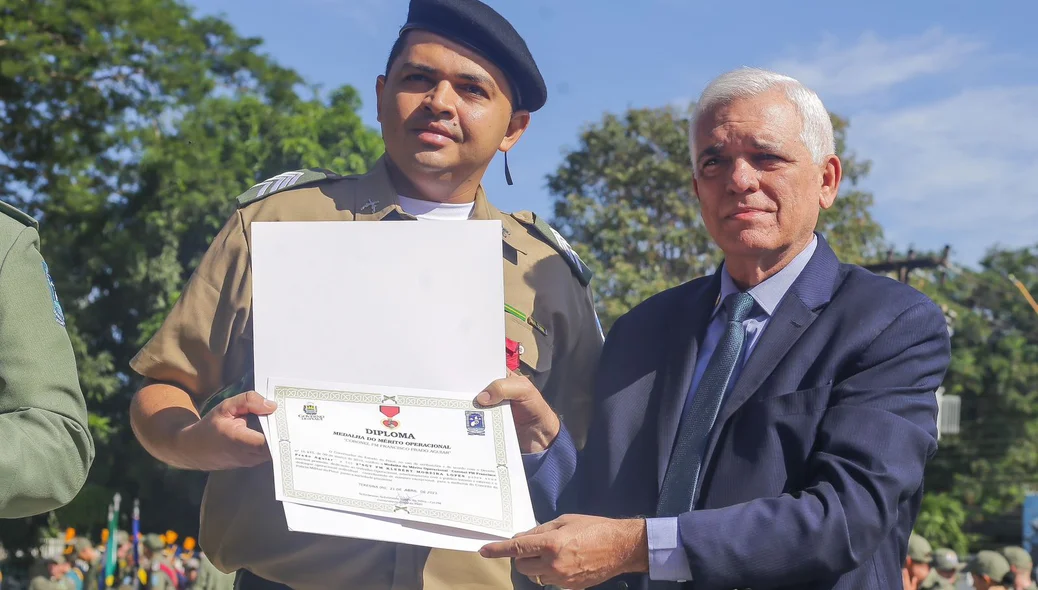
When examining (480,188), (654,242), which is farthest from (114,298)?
(480,188)

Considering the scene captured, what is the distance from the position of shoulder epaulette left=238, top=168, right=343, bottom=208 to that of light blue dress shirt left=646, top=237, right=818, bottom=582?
3.57ft

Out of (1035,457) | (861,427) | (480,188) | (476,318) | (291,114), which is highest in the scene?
(291,114)

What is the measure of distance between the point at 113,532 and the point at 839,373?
17261mm

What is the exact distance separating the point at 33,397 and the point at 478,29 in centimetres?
139

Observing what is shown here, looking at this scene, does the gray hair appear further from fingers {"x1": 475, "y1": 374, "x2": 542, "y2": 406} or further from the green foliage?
the green foliage

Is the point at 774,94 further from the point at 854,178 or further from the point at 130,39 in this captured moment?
the point at 854,178

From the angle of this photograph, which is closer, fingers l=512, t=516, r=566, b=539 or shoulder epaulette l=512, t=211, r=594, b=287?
fingers l=512, t=516, r=566, b=539

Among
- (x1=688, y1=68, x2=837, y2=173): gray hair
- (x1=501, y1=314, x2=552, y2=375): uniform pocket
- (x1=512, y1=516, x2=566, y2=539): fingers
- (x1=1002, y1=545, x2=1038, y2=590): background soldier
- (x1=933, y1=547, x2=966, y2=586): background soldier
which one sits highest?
(x1=688, y1=68, x2=837, y2=173): gray hair

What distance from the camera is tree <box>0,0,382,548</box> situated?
18.8 m

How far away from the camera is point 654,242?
963 inches

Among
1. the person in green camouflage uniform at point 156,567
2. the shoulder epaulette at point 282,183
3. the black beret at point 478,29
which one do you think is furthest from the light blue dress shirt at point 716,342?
the person in green camouflage uniform at point 156,567

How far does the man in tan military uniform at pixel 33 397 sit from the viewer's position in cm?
195

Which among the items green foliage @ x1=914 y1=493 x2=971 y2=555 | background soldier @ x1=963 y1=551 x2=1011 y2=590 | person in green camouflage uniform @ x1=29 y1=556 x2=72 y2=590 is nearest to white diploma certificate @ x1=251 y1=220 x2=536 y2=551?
background soldier @ x1=963 y1=551 x2=1011 y2=590

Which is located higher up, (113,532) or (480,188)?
(480,188)
